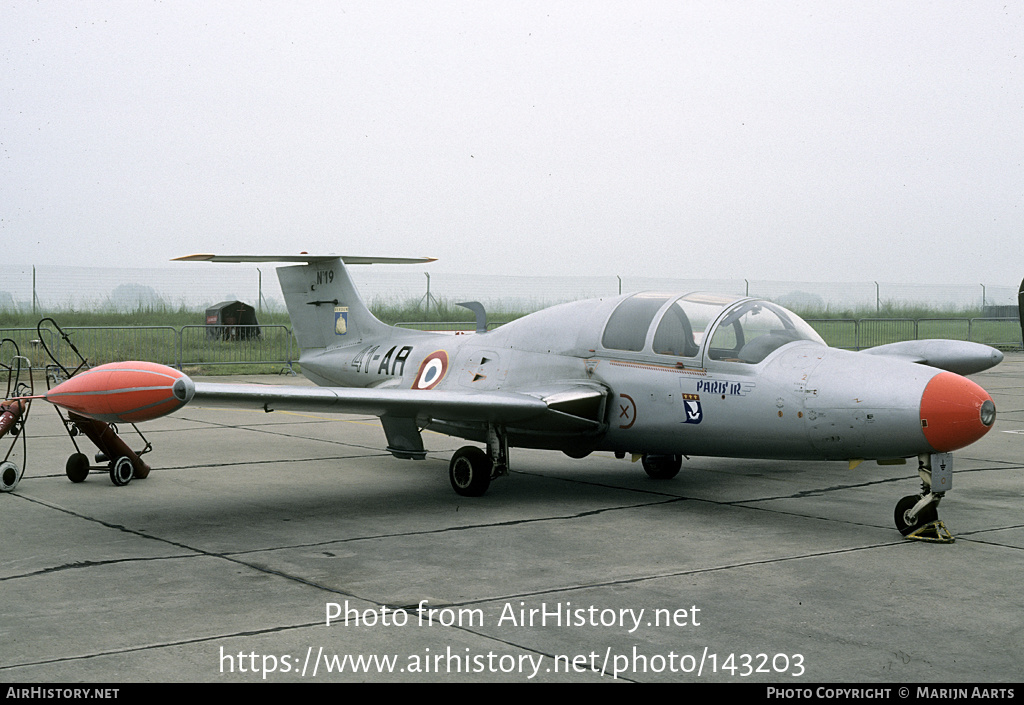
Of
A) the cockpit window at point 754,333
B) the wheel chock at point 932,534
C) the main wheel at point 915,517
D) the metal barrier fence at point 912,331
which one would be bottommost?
the metal barrier fence at point 912,331

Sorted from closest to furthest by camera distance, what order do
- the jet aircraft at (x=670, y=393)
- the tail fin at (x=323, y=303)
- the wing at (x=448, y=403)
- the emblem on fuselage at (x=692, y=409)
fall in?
the jet aircraft at (x=670, y=393) → the wing at (x=448, y=403) → the emblem on fuselage at (x=692, y=409) → the tail fin at (x=323, y=303)

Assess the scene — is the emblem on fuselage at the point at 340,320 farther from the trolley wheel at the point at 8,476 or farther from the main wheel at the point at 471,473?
the trolley wheel at the point at 8,476

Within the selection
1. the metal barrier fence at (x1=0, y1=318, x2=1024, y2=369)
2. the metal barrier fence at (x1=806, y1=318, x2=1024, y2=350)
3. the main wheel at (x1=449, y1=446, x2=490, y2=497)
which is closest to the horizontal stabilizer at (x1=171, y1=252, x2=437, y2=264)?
the main wheel at (x1=449, y1=446, x2=490, y2=497)

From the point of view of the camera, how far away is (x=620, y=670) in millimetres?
4426

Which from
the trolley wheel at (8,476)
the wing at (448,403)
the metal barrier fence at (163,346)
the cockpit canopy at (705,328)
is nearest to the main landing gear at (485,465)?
the wing at (448,403)

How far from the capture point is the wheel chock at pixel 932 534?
276 inches

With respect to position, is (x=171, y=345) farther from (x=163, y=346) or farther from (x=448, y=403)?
(x=448, y=403)

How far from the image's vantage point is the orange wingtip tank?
21.3ft

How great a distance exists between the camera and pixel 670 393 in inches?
328

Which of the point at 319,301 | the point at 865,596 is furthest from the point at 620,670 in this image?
the point at 319,301

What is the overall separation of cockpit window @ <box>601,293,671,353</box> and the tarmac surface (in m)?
1.39

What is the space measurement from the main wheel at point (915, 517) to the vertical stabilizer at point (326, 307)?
21.4 ft

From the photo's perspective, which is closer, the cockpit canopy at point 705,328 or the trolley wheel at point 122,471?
the cockpit canopy at point 705,328

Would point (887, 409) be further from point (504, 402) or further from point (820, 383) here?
point (504, 402)
